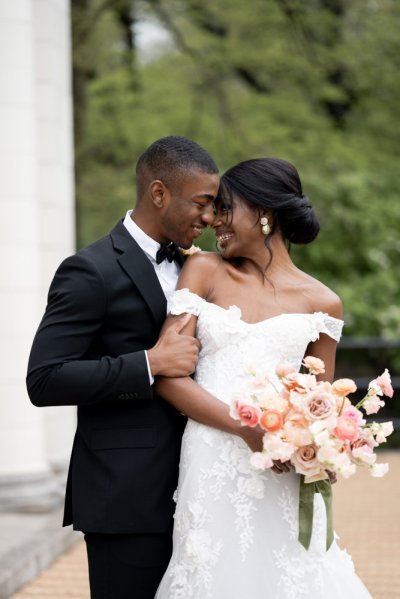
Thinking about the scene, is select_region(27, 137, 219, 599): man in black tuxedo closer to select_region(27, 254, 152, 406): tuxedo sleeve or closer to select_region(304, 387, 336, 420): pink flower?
select_region(27, 254, 152, 406): tuxedo sleeve

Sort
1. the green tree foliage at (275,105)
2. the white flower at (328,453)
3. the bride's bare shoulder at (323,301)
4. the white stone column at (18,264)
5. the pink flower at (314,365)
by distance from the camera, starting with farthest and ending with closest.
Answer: the green tree foliage at (275,105), the white stone column at (18,264), the bride's bare shoulder at (323,301), the pink flower at (314,365), the white flower at (328,453)

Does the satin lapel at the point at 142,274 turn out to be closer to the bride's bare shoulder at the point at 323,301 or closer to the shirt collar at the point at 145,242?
the shirt collar at the point at 145,242

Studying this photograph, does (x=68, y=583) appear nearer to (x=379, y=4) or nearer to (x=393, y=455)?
(x=393, y=455)

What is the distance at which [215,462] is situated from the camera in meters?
3.66

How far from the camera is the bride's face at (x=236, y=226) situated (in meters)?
3.71

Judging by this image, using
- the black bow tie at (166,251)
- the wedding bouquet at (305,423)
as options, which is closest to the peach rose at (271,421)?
the wedding bouquet at (305,423)

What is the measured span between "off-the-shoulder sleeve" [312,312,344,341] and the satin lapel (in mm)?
499

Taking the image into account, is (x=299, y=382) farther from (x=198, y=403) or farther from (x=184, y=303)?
(x=184, y=303)

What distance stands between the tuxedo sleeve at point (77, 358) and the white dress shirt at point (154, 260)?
0.84 ft

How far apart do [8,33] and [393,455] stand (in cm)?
795

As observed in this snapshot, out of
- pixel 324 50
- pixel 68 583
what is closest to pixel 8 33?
pixel 68 583

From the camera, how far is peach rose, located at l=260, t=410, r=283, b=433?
332 cm

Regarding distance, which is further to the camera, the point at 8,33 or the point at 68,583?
the point at 8,33

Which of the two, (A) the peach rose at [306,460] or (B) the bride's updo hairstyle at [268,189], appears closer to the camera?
(A) the peach rose at [306,460]
